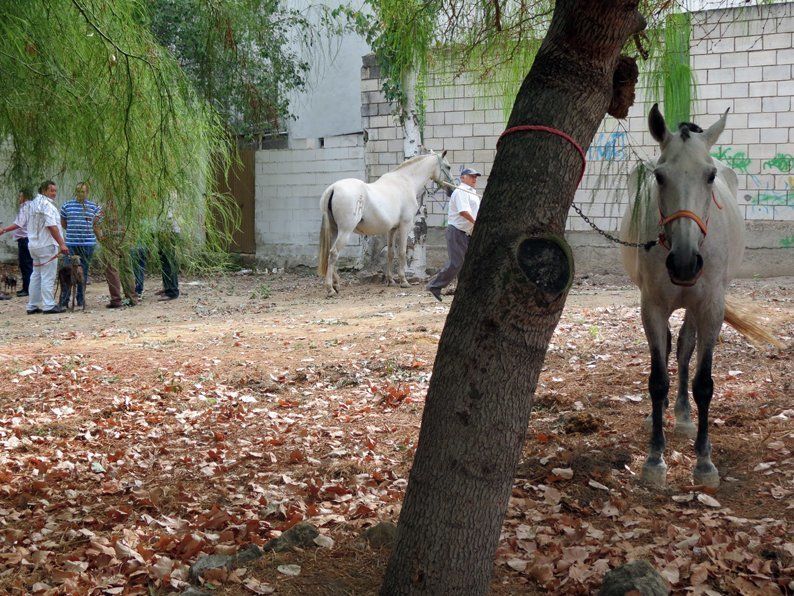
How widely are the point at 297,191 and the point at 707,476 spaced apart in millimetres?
12546

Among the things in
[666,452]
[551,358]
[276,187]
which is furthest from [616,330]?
[276,187]

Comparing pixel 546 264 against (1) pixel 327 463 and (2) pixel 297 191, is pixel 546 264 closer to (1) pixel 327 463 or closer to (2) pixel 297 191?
(1) pixel 327 463

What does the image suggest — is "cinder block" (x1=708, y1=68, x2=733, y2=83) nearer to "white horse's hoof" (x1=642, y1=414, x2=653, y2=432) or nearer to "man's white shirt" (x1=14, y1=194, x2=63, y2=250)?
"white horse's hoof" (x1=642, y1=414, x2=653, y2=432)

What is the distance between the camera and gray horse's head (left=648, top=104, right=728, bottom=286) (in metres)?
3.71

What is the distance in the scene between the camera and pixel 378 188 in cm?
1254

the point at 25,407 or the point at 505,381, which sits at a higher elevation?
the point at 505,381

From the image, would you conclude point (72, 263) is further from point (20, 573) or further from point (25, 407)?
point (20, 573)

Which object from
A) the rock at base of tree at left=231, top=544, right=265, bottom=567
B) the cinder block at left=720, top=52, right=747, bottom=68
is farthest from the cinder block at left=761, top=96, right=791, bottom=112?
the rock at base of tree at left=231, top=544, right=265, bottom=567

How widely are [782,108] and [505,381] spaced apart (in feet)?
36.5

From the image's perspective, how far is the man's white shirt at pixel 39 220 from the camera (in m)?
10.7

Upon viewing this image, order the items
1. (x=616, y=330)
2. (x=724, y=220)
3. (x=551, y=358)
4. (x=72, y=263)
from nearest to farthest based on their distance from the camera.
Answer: (x=724, y=220)
(x=551, y=358)
(x=616, y=330)
(x=72, y=263)

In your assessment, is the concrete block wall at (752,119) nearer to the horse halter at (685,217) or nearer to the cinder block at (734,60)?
the cinder block at (734,60)

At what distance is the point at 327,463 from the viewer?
4.62 meters

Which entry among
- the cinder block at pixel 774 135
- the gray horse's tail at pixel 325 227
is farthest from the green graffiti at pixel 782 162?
the gray horse's tail at pixel 325 227
